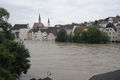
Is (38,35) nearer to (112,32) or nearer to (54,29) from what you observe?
(54,29)

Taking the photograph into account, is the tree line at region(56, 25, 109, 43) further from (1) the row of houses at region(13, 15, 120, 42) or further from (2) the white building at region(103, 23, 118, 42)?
(1) the row of houses at region(13, 15, 120, 42)

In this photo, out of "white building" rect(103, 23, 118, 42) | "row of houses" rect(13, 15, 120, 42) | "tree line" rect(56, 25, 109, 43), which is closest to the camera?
"tree line" rect(56, 25, 109, 43)

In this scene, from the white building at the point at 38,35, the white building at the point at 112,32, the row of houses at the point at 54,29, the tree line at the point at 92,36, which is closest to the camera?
the tree line at the point at 92,36

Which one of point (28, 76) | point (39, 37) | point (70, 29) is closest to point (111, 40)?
point (70, 29)

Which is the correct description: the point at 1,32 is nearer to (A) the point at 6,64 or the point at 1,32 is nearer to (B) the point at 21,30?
(A) the point at 6,64

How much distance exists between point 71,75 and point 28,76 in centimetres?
362

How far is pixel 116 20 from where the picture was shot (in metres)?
78.1

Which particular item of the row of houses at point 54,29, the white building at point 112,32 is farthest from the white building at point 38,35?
the white building at point 112,32

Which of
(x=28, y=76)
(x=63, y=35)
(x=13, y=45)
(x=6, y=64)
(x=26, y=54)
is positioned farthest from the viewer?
(x=63, y=35)

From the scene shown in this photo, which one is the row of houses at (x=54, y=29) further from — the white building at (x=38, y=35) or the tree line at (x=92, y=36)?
the tree line at (x=92, y=36)

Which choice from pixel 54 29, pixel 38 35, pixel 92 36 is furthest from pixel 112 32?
pixel 38 35

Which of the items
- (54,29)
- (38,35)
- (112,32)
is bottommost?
(38,35)

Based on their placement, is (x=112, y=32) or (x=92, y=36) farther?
(x=112, y=32)

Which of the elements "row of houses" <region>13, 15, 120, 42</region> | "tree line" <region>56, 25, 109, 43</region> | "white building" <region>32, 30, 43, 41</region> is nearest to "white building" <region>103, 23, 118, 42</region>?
"row of houses" <region>13, 15, 120, 42</region>
